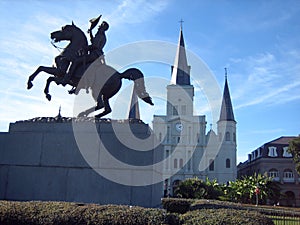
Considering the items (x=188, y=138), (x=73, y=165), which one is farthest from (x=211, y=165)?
(x=73, y=165)

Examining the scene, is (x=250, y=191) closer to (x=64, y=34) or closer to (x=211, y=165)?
(x=211, y=165)

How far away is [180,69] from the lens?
71375 millimetres

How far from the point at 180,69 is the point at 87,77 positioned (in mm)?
60179

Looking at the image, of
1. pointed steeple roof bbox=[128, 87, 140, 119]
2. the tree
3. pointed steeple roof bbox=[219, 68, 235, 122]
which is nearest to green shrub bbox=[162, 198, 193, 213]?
pointed steeple roof bbox=[128, 87, 140, 119]

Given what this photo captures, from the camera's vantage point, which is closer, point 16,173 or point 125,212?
point 125,212

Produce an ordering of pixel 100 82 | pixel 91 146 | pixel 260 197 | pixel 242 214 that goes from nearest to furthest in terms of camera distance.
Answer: pixel 242 214 → pixel 91 146 → pixel 100 82 → pixel 260 197

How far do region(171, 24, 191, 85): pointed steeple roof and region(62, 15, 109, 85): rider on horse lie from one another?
57.9 m

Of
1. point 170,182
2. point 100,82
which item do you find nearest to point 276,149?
point 170,182

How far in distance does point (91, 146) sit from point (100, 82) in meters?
2.49

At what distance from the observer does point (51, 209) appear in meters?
7.64

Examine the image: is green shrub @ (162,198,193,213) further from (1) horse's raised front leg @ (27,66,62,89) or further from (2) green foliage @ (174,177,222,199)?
(2) green foliage @ (174,177,222,199)

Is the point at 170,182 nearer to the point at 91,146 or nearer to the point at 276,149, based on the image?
the point at 276,149

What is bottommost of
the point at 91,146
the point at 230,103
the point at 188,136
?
the point at 91,146

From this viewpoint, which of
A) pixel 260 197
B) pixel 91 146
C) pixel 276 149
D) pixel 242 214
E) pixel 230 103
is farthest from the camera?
pixel 230 103
